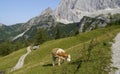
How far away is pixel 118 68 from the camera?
25.7m

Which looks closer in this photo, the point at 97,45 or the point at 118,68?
the point at 118,68

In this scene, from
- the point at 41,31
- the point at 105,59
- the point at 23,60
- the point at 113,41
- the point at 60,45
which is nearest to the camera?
the point at 105,59

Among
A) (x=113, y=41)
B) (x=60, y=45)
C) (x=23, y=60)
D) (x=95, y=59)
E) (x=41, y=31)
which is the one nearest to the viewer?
(x=95, y=59)

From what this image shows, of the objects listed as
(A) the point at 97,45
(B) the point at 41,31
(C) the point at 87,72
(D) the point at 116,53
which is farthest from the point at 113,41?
(B) the point at 41,31

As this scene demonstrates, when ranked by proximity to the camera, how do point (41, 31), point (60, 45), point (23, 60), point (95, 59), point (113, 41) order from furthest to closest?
point (41, 31) < point (60, 45) < point (23, 60) < point (113, 41) < point (95, 59)

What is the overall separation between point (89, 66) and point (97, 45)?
8539mm

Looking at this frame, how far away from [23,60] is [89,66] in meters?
64.4

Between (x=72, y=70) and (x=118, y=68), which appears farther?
(x=72, y=70)

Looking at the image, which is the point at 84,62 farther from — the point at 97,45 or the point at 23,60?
the point at 23,60

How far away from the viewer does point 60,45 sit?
96938mm

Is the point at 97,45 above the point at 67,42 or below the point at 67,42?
above

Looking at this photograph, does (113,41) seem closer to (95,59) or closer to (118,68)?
(95,59)

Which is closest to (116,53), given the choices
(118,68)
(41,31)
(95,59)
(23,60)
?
(95,59)

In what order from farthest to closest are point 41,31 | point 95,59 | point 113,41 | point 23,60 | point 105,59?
point 41,31
point 23,60
point 113,41
point 95,59
point 105,59
